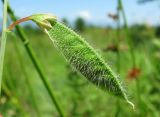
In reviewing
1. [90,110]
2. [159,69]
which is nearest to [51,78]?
[90,110]

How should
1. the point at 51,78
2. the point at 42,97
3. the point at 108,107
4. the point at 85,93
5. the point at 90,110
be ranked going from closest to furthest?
the point at 90,110 → the point at 85,93 → the point at 108,107 → the point at 42,97 → the point at 51,78

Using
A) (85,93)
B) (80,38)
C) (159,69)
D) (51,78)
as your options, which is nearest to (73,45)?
(80,38)

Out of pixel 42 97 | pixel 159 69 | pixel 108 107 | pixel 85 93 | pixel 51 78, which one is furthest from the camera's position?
pixel 51 78

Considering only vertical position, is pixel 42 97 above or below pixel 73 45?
below

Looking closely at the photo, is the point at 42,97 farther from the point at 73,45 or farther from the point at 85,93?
the point at 73,45

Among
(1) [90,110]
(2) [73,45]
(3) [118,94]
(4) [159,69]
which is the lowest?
(1) [90,110]

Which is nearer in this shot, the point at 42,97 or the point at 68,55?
the point at 68,55

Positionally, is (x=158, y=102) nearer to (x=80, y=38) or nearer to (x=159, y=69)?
(x=159, y=69)
